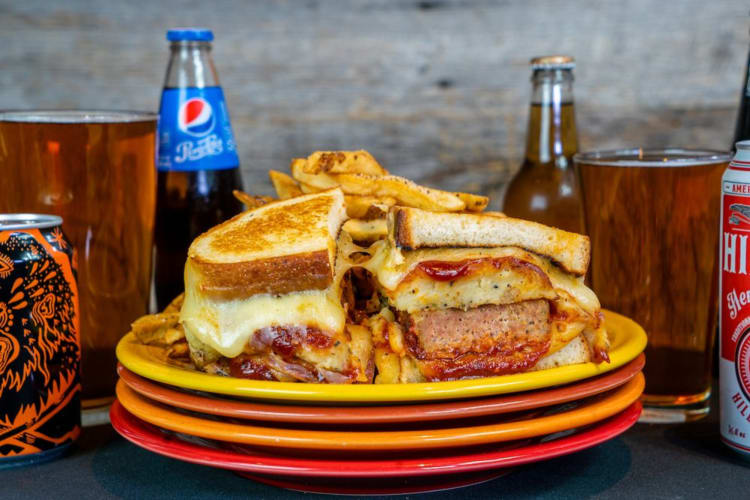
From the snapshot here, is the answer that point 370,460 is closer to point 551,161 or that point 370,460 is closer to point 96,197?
point 96,197

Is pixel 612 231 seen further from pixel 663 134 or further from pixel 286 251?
pixel 663 134

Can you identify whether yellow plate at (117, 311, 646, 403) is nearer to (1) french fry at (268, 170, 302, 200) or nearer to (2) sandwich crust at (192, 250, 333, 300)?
(2) sandwich crust at (192, 250, 333, 300)

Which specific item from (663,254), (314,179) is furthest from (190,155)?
(663,254)

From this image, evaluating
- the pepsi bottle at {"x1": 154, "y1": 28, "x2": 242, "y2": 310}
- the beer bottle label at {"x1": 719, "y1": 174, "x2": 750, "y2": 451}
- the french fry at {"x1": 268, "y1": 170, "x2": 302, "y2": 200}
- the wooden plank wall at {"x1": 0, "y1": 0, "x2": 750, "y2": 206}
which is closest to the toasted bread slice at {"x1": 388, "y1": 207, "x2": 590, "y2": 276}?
the beer bottle label at {"x1": 719, "y1": 174, "x2": 750, "y2": 451}

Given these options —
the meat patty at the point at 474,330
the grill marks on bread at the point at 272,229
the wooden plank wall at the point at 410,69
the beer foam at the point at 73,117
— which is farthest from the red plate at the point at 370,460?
the wooden plank wall at the point at 410,69

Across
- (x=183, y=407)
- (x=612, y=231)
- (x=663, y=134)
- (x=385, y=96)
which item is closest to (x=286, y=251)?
(x=183, y=407)

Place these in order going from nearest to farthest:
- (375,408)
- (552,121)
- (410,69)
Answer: (375,408) < (552,121) < (410,69)

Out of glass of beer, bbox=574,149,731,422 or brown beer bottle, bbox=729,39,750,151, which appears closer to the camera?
glass of beer, bbox=574,149,731,422

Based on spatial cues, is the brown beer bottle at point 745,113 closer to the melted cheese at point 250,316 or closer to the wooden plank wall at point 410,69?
the wooden plank wall at point 410,69

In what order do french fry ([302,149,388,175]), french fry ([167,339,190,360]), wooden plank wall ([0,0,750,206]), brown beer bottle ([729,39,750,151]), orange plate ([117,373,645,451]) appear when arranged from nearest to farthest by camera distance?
orange plate ([117,373,645,451]), french fry ([167,339,190,360]), french fry ([302,149,388,175]), brown beer bottle ([729,39,750,151]), wooden plank wall ([0,0,750,206])
